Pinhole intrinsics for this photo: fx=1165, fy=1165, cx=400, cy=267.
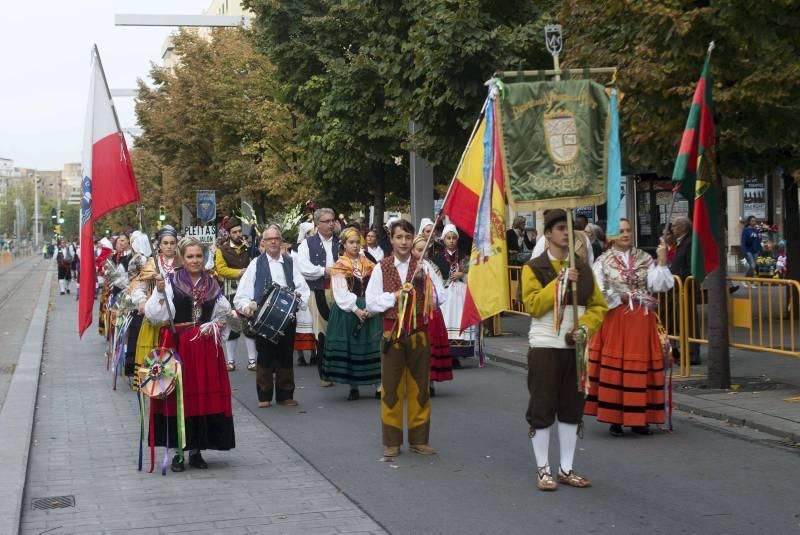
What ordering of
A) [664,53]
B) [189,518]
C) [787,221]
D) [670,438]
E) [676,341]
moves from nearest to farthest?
[189,518] < [670,438] < [664,53] < [676,341] < [787,221]

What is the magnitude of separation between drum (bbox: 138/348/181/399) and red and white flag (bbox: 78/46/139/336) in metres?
0.54

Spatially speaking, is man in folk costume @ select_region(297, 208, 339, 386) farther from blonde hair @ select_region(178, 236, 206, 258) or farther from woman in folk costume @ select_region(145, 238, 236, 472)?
woman in folk costume @ select_region(145, 238, 236, 472)

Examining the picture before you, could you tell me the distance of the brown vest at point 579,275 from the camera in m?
7.58

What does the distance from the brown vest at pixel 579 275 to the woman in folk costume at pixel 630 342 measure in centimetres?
201

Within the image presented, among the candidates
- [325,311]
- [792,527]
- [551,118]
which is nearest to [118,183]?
[551,118]

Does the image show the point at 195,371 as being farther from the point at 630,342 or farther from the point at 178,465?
the point at 630,342

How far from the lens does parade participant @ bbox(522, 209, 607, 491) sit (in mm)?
7527

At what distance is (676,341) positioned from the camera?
44.8ft

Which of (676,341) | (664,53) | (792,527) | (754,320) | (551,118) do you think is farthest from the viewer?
Answer: (676,341)

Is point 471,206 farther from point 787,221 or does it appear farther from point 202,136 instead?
point 202,136

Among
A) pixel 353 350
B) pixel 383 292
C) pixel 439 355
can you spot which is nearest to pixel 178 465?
pixel 383 292

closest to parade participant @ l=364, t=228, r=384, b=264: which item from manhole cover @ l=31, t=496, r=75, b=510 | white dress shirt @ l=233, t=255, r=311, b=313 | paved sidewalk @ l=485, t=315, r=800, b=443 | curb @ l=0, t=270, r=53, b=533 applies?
paved sidewalk @ l=485, t=315, r=800, b=443

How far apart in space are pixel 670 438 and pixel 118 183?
4.84 meters

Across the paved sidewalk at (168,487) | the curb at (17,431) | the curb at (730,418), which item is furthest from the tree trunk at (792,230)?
the curb at (17,431)
